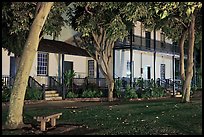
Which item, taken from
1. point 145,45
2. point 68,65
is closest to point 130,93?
point 68,65

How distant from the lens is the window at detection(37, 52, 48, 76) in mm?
25016

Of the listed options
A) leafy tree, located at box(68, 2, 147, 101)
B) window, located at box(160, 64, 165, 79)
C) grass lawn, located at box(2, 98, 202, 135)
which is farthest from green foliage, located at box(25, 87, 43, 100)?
window, located at box(160, 64, 165, 79)

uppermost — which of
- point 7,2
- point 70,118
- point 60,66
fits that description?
point 7,2

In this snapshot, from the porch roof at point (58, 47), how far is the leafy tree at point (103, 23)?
6.62 ft

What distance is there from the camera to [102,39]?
2173cm

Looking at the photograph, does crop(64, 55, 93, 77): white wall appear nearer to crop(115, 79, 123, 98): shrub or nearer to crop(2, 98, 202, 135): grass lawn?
crop(115, 79, 123, 98): shrub

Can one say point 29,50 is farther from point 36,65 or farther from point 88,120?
point 36,65

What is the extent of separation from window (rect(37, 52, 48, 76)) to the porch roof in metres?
0.94

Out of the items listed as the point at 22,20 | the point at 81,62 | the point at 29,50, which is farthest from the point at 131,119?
the point at 81,62

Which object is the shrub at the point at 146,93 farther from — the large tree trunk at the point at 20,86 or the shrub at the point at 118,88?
the large tree trunk at the point at 20,86

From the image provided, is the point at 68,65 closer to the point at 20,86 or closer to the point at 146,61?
the point at 146,61

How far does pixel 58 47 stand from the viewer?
81.5 ft

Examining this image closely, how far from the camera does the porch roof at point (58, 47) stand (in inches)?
922

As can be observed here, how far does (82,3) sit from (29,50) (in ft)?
A: 26.9
